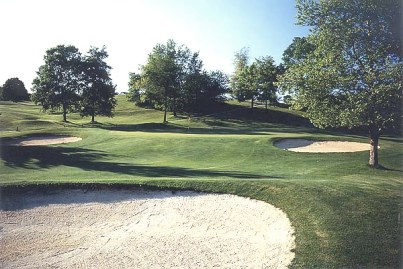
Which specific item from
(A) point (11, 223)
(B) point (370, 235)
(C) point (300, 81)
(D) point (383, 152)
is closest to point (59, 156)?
(A) point (11, 223)

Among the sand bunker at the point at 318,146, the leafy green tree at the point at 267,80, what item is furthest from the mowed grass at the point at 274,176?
the leafy green tree at the point at 267,80

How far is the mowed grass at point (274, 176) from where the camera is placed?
1286 cm

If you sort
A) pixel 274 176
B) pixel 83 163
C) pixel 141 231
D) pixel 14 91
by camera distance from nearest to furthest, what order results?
pixel 141 231 → pixel 274 176 → pixel 83 163 → pixel 14 91

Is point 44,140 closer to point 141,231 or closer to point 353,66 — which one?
point 141,231

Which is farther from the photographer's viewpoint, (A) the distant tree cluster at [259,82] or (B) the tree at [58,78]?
(A) the distant tree cluster at [259,82]

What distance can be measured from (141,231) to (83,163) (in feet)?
45.2

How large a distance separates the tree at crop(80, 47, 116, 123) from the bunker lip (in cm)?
2490

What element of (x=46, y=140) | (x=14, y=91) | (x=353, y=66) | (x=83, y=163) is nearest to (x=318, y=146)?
(x=353, y=66)

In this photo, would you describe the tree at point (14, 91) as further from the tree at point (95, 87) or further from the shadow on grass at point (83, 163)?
the shadow on grass at point (83, 163)

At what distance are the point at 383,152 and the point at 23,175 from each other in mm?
26637

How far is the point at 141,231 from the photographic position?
14852mm

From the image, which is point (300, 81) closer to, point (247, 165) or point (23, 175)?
point (247, 165)

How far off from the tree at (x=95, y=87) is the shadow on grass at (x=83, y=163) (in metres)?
32.7

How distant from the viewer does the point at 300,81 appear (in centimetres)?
2533
